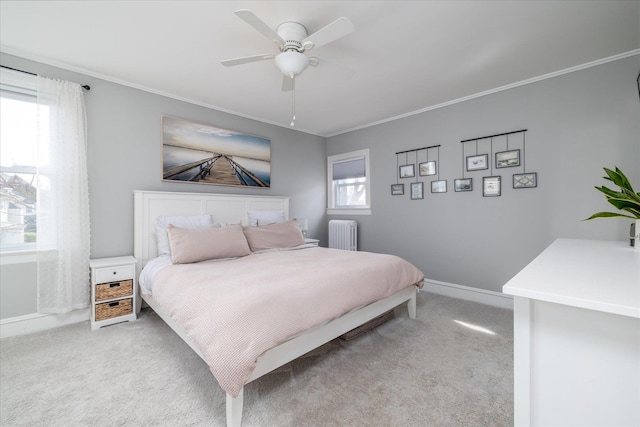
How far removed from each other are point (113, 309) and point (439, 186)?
4.02 metres

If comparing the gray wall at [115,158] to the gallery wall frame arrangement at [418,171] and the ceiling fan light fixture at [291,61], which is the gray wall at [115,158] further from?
the gallery wall frame arrangement at [418,171]

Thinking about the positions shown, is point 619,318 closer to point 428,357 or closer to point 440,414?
point 440,414

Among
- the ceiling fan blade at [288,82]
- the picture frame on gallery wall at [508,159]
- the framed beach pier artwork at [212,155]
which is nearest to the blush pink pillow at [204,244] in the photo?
the framed beach pier artwork at [212,155]

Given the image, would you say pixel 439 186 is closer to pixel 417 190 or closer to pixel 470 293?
pixel 417 190

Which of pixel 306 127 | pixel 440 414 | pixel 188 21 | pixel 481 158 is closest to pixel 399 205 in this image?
pixel 481 158

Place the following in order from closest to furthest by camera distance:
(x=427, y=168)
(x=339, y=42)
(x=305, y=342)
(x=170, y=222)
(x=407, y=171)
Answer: (x=305, y=342) → (x=339, y=42) → (x=170, y=222) → (x=427, y=168) → (x=407, y=171)

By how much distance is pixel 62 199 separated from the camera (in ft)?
8.23

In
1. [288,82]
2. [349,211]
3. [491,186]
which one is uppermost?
[288,82]

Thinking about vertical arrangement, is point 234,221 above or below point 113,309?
above

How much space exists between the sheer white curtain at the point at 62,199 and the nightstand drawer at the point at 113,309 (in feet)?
0.98

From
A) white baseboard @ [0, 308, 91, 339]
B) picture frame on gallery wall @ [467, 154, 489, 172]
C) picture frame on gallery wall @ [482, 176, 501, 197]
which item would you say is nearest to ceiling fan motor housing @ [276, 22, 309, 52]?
picture frame on gallery wall @ [467, 154, 489, 172]

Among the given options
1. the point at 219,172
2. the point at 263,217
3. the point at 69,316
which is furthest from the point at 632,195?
the point at 69,316

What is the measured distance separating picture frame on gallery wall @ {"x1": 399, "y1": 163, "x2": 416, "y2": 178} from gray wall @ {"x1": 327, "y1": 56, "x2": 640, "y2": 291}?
124 mm

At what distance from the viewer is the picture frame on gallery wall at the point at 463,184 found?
3.30m
